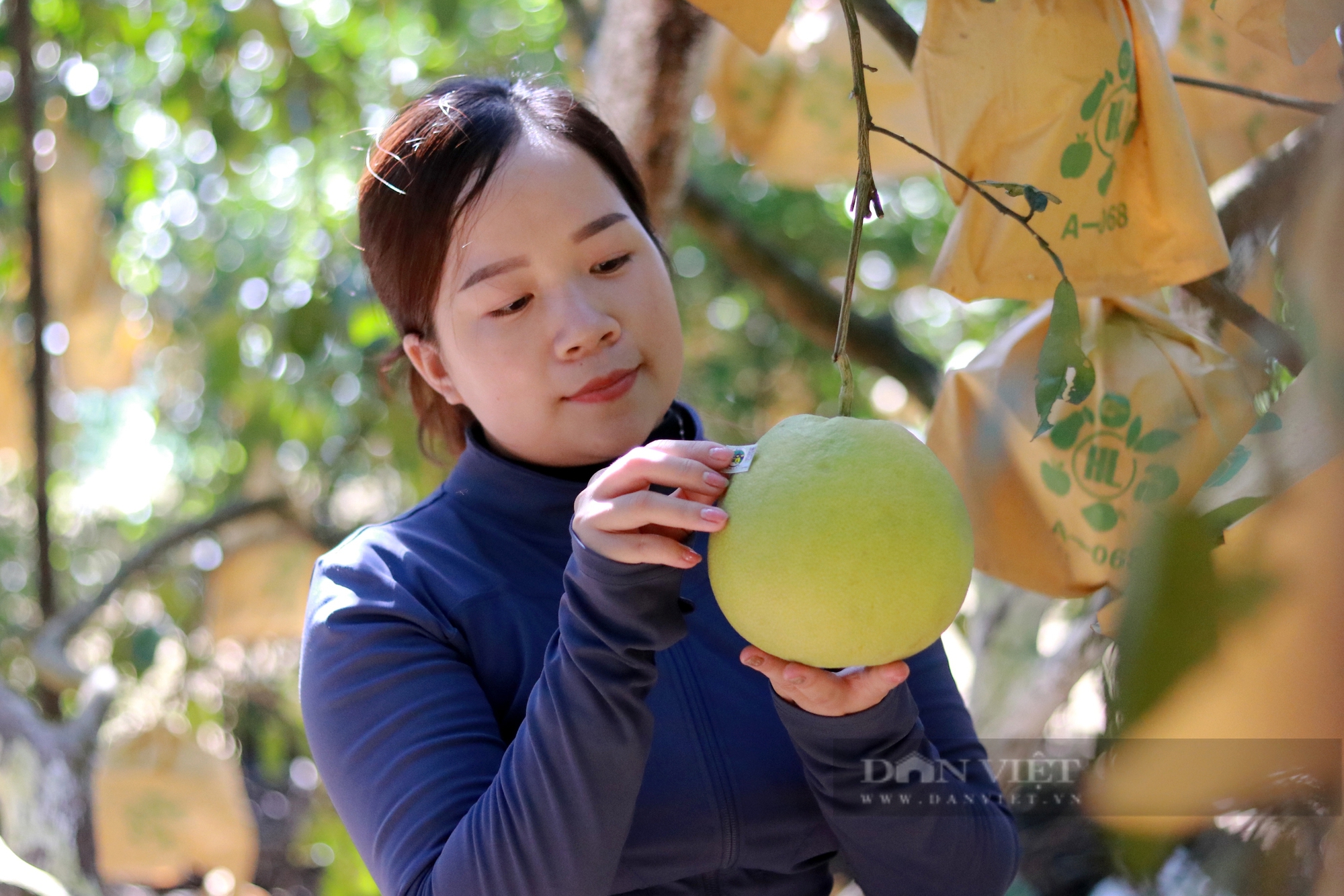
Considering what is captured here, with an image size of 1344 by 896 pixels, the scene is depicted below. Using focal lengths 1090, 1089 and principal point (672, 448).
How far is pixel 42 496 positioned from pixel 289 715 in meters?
1.15

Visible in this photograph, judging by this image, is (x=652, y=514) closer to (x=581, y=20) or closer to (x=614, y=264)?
(x=614, y=264)

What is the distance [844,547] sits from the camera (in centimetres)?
64

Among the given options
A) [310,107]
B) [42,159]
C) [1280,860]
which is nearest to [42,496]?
[42,159]

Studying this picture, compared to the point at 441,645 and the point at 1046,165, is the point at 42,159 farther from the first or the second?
the point at 1046,165

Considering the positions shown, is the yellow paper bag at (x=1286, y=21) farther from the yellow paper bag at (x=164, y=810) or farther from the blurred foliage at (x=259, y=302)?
the yellow paper bag at (x=164, y=810)

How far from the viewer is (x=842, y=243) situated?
335cm

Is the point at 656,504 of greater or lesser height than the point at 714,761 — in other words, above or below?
above

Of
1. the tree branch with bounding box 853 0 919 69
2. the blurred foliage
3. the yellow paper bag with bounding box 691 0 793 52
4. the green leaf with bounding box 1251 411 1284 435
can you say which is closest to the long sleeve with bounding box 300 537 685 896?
the green leaf with bounding box 1251 411 1284 435

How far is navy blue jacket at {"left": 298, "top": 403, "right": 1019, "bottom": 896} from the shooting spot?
75cm

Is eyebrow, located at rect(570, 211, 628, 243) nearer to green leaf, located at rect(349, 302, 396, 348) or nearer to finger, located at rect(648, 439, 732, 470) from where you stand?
finger, located at rect(648, 439, 732, 470)

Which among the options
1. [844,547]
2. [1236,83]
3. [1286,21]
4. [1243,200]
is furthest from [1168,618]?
[1236,83]

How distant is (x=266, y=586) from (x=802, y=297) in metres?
1.29

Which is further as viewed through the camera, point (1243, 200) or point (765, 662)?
point (1243, 200)

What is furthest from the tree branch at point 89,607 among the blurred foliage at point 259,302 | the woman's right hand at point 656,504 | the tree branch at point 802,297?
the woman's right hand at point 656,504
